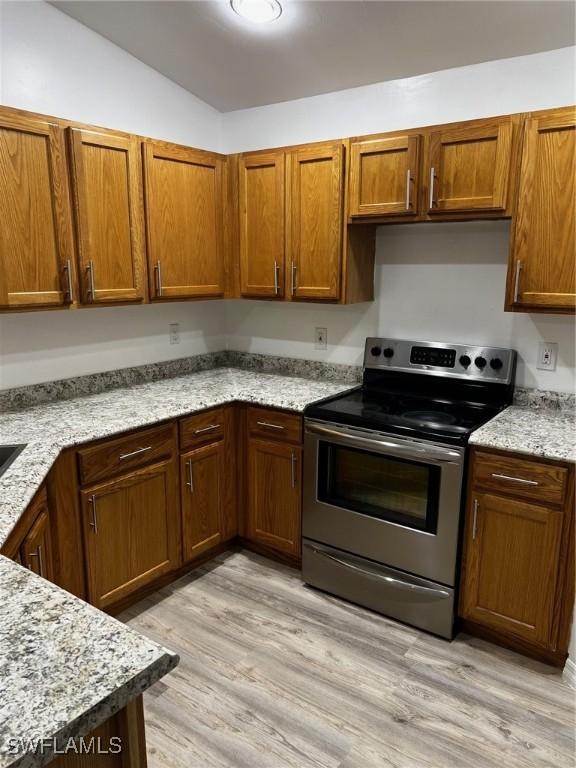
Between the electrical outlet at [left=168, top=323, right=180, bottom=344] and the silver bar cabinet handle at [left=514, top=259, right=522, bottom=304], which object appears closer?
the silver bar cabinet handle at [left=514, top=259, right=522, bottom=304]

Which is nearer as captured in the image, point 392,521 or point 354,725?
point 354,725

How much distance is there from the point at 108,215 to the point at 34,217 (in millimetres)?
351

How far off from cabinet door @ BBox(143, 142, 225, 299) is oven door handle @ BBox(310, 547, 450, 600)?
1.55 metres

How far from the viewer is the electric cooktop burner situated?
238cm

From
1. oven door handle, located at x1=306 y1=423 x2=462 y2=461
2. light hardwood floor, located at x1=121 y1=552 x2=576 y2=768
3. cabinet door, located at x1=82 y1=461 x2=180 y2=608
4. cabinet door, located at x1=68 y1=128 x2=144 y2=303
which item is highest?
cabinet door, located at x1=68 y1=128 x2=144 y2=303

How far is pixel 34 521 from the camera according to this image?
6.15 feet

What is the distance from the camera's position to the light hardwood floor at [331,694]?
183 centimetres

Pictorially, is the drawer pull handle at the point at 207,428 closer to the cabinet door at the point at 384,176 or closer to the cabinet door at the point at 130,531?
the cabinet door at the point at 130,531

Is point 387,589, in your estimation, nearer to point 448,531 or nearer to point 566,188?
point 448,531

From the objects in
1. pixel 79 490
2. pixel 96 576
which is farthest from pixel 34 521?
pixel 96 576

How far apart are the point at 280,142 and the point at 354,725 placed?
2875mm

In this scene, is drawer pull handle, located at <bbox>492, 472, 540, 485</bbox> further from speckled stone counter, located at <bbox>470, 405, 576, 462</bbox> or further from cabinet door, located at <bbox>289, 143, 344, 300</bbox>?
cabinet door, located at <bbox>289, 143, 344, 300</bbox>

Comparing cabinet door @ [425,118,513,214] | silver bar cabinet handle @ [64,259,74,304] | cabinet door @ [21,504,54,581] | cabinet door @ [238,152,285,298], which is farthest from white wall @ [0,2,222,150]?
cabinet door @ [21,504,54,581]

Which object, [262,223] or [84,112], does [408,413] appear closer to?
[262,223]
